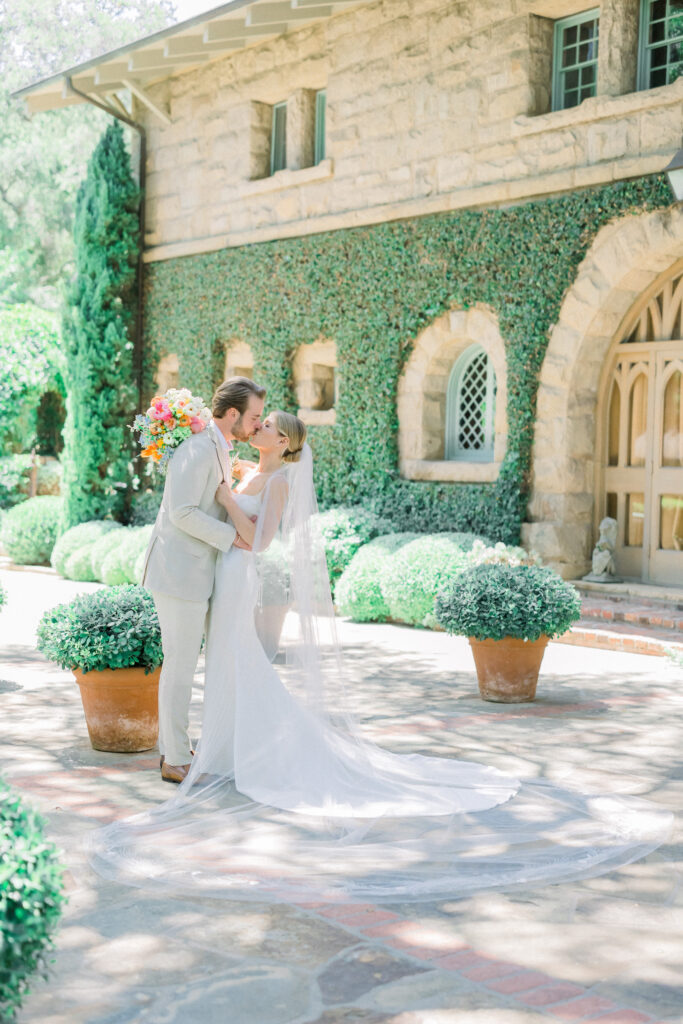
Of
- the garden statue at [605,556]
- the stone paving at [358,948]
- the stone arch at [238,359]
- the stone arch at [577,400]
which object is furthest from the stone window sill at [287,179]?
the stone paving at [358,948]

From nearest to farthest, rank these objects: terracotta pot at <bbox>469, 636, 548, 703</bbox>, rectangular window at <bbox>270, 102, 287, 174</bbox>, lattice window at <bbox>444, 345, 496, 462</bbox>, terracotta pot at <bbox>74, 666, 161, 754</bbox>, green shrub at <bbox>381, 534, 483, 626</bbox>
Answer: terracotta pot at <bbox>74, 666, 161, 754</bbox>
terracotta pot at <bbox>469, 636, 548, 703</bbox>
green shrub at <bbox>381, 534, 483, 626</bbox>
lattice window at <bbox>444, 345, 496, 462</bbox>
rectangular window at <bbox>270, 102, 287, 174</bbox>

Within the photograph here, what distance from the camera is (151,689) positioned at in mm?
6297

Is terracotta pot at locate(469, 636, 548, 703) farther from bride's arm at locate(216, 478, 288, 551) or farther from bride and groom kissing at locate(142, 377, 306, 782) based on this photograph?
bride and groom kissing at locate(142, 377, 306, 782)

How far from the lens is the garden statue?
1159cm

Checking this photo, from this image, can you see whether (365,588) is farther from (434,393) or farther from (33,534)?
(33,534)

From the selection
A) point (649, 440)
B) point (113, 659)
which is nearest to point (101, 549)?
point (649, 440)

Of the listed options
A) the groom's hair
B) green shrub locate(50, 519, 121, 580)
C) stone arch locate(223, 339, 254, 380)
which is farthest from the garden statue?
green shrub locate(50, 519, 121, 580)

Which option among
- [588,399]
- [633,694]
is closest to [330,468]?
[588,399]

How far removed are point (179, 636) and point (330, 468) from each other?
29.4 feet

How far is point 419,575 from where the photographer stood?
11023mm

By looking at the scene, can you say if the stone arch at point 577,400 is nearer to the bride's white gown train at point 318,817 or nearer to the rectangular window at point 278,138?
the rectangular window at point 278,138

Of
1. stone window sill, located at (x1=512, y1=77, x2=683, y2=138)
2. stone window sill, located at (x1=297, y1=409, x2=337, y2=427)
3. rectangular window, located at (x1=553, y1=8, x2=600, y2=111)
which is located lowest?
stone window sill, located at (x1=297, y1=409, x2=337, y2=427)

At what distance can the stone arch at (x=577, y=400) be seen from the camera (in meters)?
11.2

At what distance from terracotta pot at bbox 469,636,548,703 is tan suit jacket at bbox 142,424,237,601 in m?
2.72
